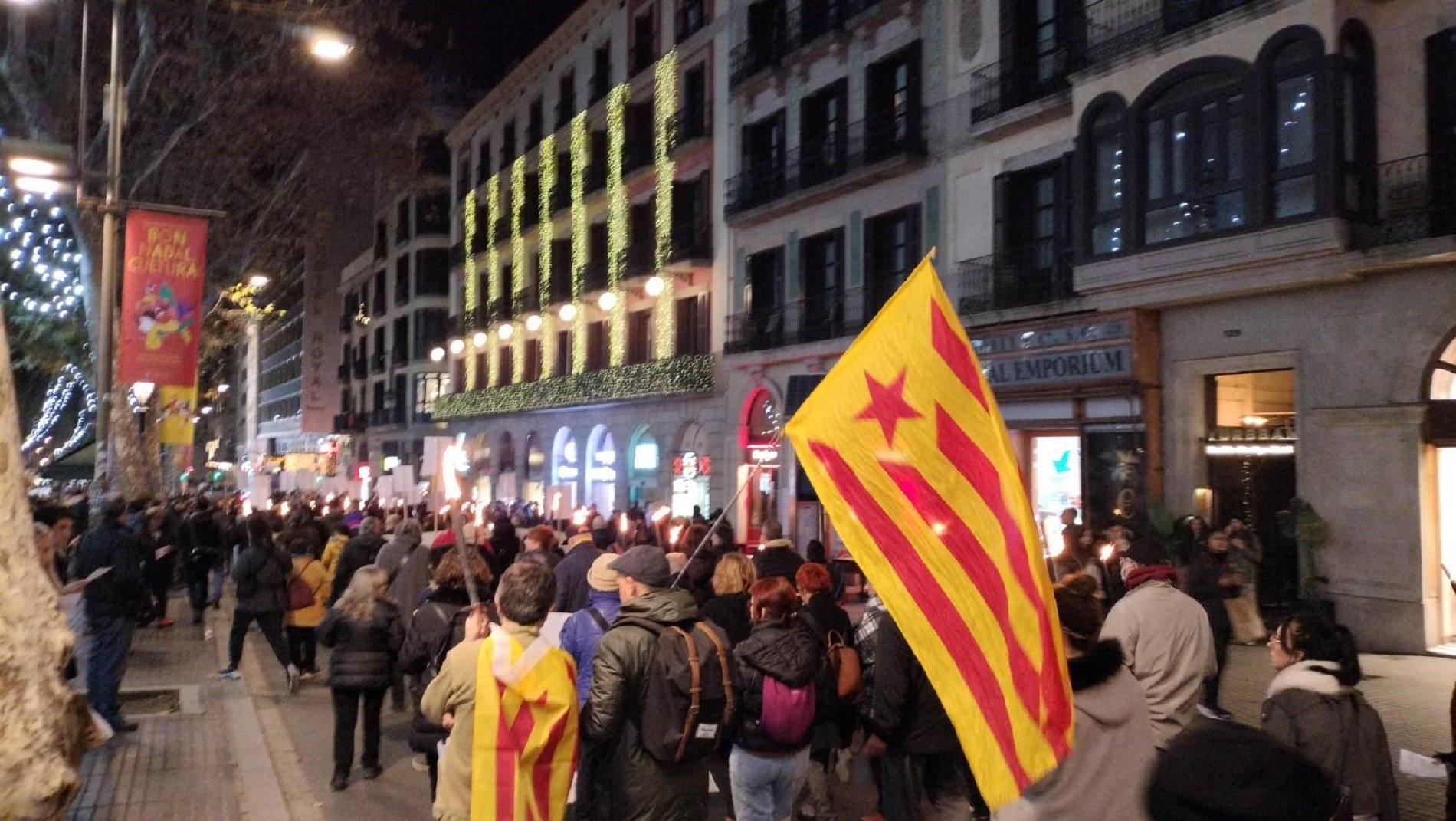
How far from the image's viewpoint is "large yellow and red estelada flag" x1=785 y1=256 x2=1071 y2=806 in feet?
10.2

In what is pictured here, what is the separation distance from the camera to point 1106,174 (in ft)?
56.7

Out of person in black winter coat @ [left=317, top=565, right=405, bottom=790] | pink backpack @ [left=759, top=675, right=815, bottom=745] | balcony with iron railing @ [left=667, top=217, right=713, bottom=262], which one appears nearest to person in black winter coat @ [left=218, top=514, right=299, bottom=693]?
person in black winter coat @ [left=317, top=565, right=405, bottom=790]

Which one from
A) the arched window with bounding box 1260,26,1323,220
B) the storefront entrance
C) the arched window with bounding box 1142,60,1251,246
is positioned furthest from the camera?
the arched window with bounding box 1142,60,1251,246

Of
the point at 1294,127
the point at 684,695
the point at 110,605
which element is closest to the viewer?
the point at 684,695

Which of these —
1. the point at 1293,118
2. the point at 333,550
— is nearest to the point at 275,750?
the point at 333,550

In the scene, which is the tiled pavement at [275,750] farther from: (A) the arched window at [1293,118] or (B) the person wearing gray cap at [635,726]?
(A) the arched window at [1293,118]

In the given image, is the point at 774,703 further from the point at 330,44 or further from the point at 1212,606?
the point at 330,44

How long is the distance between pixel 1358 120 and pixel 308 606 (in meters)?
13.4

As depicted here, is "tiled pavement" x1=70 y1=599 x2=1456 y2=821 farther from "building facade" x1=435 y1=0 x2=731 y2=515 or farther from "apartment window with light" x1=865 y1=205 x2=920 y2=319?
"building facade" x1=435 y1=0 x2=731 y2=515

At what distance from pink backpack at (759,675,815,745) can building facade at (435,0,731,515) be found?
18838mm

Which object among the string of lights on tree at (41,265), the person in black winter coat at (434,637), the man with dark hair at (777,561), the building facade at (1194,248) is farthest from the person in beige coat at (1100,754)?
the string of lights on tree at (41,265)

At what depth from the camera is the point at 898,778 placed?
214 inches

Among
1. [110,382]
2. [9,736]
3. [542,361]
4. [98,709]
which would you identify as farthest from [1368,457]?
[542,361]

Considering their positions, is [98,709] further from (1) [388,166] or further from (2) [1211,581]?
(1) [388,166]
